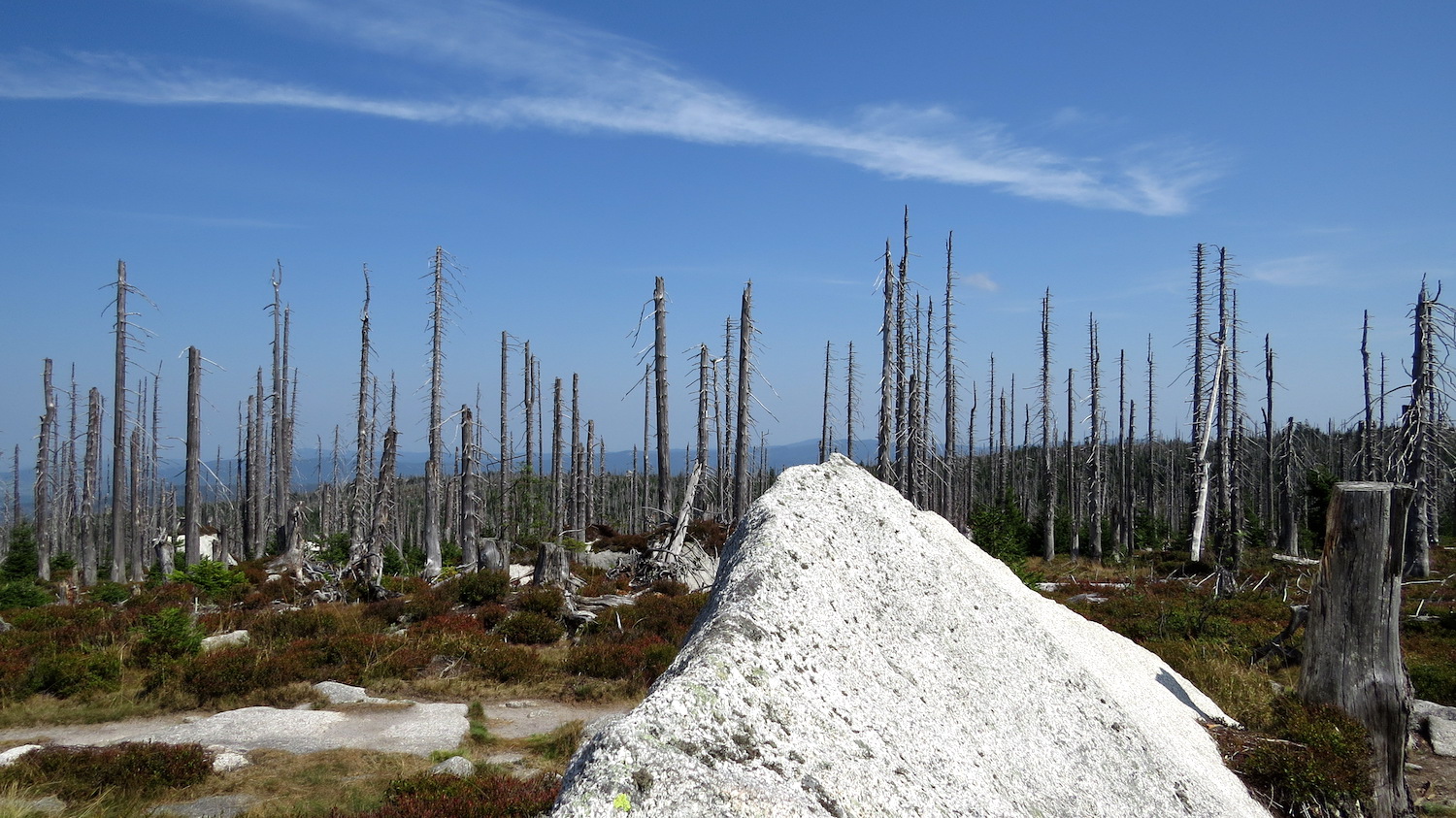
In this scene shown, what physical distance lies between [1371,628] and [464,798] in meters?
8.09

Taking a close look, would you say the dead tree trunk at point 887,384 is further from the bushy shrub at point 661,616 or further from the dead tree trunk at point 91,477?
the dead tree trunk at point 91,477

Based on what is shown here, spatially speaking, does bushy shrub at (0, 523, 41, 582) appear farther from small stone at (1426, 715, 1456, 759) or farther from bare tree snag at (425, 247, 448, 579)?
small stone at (1426, 715, 1456, 759)

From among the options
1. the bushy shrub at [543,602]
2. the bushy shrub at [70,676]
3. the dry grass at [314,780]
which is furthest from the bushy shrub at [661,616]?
the bushy shrub at [70,676]

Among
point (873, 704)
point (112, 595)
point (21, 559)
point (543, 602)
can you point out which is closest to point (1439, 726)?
point (873, 704)

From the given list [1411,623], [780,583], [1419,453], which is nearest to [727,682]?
[780,583]

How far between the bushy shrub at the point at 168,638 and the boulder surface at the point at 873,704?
Result: 12.9 meters

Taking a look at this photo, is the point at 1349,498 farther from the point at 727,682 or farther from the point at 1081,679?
the point at 727,682

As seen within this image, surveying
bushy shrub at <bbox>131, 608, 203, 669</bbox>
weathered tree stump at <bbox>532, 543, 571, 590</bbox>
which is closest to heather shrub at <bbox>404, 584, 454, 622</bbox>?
weathered tree stump at <bbox>532, 543, 571, 590</bbox>

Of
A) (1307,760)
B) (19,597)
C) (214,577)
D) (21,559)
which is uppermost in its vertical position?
(1307,760)

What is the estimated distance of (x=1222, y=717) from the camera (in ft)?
23.2

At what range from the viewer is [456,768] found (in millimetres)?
7961

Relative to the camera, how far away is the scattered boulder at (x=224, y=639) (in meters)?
14.0

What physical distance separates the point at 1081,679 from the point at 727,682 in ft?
10.2

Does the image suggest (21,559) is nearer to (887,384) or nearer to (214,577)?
(214,577)
